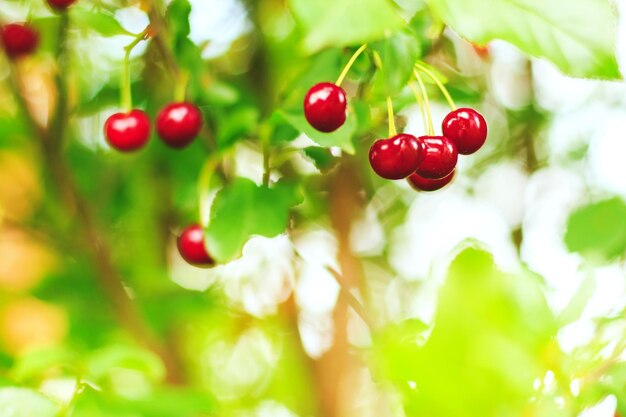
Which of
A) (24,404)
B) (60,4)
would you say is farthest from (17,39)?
(24,404)

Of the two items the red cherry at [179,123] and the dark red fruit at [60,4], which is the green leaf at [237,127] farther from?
the dark red fruit at [60,4]

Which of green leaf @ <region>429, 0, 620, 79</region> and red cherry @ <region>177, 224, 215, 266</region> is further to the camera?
red cherry @ <region>177, 224, 215, 266</region>

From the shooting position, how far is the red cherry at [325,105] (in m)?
0.70

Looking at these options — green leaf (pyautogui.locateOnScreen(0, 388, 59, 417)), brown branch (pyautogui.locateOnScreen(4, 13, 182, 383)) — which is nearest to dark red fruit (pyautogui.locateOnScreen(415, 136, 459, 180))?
green leaf (pyautogui.locateOnScreen(0, 388, 59, 417))

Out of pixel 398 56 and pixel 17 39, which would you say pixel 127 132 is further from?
pixel 398 56

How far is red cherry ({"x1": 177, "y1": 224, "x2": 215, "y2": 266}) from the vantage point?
0.94 meters

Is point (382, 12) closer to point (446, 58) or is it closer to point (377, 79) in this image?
point (377, 79)

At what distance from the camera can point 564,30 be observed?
487 mm

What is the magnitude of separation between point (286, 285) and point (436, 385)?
1.30m

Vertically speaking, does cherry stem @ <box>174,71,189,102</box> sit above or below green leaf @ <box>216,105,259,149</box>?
above

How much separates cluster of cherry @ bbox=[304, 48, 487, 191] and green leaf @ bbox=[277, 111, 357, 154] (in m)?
0.02

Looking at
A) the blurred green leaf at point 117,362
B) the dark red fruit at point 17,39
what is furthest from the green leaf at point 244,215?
the dark red fruit at point 17,39

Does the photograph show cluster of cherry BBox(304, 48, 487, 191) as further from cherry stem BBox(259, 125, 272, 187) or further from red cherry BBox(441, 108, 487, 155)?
cherry stem BBox(259, 125, 272, 187)

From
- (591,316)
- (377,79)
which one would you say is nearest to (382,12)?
(377,79)
